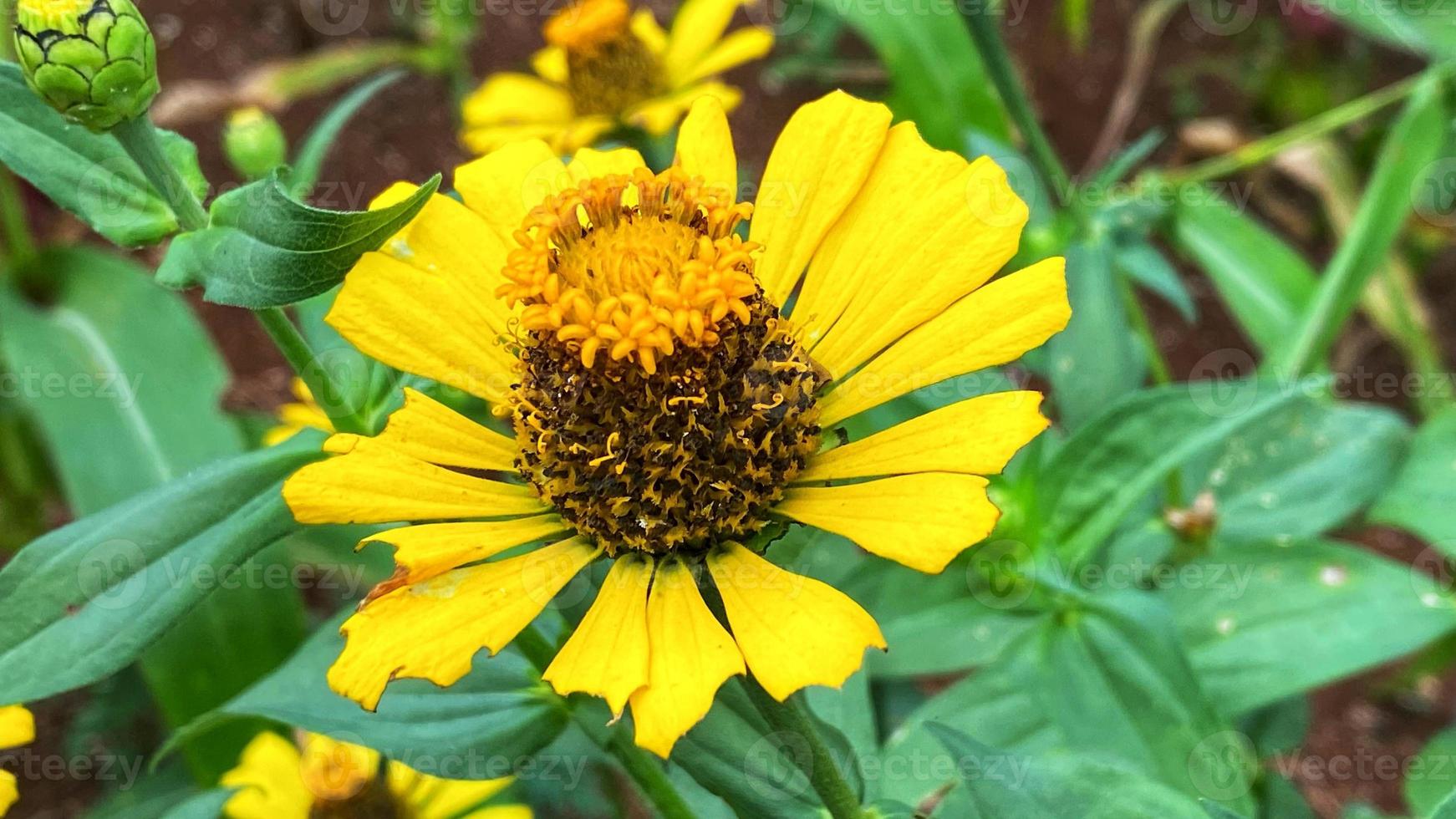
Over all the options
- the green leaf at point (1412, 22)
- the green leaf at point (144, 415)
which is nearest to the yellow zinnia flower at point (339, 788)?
the green leaf at point (144, 415)

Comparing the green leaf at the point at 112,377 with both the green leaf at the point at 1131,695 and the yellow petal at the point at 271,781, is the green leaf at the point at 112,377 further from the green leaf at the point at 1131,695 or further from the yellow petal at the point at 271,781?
the green leaf at the point at 1131,695

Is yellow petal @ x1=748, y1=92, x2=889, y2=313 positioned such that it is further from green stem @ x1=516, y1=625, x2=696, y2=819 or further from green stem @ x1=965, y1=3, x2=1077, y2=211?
green stem @ x1=965, y1=3, x2=1077, y2=211

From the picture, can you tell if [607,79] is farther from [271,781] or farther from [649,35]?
[271,781]

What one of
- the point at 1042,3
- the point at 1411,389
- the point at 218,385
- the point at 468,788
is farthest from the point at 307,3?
the point at 1411,389

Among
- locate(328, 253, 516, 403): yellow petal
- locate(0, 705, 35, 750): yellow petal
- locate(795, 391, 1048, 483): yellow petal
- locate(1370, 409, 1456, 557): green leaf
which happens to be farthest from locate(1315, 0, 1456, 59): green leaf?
locate(0, 705, 35, 750): yellow petal

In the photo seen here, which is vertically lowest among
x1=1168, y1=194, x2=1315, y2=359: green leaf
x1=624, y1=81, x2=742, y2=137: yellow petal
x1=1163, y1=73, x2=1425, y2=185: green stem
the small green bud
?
x1=1168, y1=194, x2=1315, y2=359: green leaf

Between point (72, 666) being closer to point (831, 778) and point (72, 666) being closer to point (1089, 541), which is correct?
point (831, 778)
